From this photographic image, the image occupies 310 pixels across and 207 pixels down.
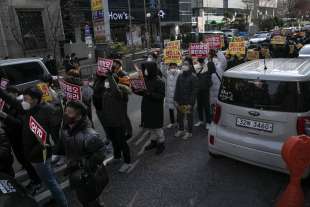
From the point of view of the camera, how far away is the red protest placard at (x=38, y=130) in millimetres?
3721

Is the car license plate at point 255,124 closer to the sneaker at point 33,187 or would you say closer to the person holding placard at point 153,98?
the person holding placard at point 153,98

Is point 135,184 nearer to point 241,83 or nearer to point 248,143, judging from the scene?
point 248,143

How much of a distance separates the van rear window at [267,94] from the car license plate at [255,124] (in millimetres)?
205

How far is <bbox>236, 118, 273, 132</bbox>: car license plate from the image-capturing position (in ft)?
14.8

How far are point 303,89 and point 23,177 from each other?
4420 mm

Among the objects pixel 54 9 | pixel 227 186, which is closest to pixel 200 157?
pixel 227 186

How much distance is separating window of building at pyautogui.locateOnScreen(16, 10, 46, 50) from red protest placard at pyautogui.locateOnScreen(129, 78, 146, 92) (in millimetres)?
18568

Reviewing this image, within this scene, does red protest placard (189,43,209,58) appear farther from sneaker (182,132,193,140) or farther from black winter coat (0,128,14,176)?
black winter coat (0,128,14,176)

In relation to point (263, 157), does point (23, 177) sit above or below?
below

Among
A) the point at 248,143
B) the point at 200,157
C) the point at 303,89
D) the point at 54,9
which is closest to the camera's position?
the point at 303,89

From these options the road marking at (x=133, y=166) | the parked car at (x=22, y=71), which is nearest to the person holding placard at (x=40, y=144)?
the road marking at (x=133, y=166)

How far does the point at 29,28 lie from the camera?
74.5ft

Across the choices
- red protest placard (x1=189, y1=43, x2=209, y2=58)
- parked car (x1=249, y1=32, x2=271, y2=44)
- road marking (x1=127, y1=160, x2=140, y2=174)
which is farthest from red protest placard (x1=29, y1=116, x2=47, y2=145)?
parked car (x1=249, y1=32, x2=271, y2=44)

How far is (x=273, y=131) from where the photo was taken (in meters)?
4.48
